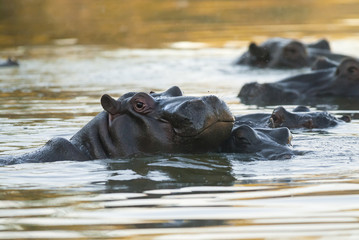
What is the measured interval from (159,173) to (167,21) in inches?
794

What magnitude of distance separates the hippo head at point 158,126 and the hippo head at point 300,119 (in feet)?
6.27

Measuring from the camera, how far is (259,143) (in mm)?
7008

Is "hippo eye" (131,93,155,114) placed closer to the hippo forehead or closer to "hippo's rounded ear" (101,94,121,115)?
the hippo forehead

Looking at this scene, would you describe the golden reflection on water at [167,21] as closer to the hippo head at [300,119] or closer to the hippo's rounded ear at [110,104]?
the hippo head at [300,119]

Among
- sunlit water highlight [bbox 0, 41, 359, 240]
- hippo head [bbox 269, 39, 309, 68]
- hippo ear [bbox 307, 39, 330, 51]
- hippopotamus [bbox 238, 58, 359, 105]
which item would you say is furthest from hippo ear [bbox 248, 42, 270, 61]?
sunlit water highlight [bbox 0, 41, 359, 240]

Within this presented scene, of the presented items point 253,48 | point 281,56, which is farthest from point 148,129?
point 281,56

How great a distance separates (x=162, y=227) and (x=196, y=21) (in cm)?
2091


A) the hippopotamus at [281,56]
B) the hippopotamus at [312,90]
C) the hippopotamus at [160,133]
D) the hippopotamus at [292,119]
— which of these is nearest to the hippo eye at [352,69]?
the hippopotamus at [312,90]

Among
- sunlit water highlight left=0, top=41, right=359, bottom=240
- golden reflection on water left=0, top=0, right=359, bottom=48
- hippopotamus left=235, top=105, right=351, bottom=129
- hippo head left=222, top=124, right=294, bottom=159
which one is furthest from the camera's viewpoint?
golden reflection on water left=0, top=0, right=359, bottom=48

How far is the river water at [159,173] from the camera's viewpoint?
195 inches

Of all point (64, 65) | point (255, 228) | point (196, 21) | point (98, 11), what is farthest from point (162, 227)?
point (98, 11)

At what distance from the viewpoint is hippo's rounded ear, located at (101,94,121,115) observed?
6770mm

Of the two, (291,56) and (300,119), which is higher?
(291,56)

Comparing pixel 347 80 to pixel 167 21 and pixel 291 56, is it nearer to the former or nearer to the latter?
pixel 291 56
